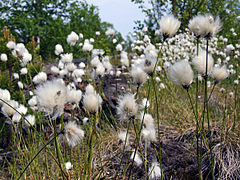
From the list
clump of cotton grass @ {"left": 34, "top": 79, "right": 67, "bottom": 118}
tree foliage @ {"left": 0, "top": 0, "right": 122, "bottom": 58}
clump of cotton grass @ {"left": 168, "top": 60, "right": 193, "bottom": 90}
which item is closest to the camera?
clump of cotton grass @ {"left": 34, "top": 79, "right": 67, "bottom": 118}

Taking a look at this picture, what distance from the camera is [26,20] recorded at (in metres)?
20.7

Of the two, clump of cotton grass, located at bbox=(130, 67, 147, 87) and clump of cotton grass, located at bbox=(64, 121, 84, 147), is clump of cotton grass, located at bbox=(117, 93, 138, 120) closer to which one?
clump of cotton grass, located at bbox=(130, 67, 147, 87)

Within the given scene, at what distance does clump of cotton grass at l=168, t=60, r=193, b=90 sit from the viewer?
1.22 m

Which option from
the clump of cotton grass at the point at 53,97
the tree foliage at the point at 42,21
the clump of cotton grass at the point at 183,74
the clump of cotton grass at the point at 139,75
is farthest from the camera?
the tree foliage at the point at 42,21

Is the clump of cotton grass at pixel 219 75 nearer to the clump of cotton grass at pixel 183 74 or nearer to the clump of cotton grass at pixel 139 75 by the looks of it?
the clump of cotton grass at pixel 183 74

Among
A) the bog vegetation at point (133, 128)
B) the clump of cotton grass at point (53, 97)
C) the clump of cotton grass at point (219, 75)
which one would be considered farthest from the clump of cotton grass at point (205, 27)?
the clump of cotton grass at point (53, 97)

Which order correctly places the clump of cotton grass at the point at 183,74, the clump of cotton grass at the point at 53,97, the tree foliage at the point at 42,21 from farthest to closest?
the tree foliage at the point at 42,21 < the clump of cotton grass at the point at 183,74 < the clump of cotton grass at the point at 53,97

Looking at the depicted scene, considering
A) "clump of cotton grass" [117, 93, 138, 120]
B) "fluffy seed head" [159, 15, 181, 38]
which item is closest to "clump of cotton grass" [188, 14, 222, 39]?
"fluffy seed head" [159, 15, 181, 38]

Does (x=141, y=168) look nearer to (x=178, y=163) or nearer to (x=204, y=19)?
(x=178, y=163)

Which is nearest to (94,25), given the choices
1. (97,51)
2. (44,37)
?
(44,37)

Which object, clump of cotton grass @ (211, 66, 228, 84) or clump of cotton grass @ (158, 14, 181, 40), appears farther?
clump of cotton grass @ (211, 66, 228, 84)

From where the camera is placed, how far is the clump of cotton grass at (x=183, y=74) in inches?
48.0

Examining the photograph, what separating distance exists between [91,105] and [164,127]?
1782mm

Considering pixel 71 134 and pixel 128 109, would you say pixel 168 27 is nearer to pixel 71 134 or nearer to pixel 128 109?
pixel 128 109
